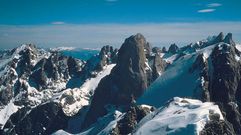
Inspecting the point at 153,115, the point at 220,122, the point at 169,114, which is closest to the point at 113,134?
the point at 153,115

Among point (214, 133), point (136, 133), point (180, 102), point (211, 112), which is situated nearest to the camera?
point (214, 133)

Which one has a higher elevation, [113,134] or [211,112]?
[211,112]

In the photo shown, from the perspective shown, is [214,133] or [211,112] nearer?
[214,133]

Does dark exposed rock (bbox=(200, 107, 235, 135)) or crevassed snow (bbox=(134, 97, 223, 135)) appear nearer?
dark exposed rock (bbox=(200, 107, 235, 135))

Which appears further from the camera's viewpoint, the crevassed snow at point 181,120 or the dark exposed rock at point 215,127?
the crevassed snow at point 181,120

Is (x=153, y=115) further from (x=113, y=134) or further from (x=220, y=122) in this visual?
(x=220, y=122)

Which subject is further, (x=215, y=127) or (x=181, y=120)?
(x=181, y=120)

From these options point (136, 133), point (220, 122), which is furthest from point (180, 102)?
point (220, 122)

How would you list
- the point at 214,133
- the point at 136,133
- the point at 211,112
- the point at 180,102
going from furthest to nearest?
the point at 180,102
the point at 136,133
the point at 211,112
the point at 214,133
